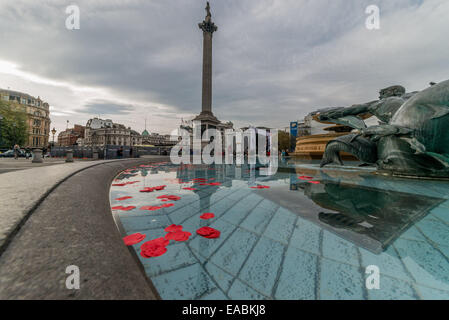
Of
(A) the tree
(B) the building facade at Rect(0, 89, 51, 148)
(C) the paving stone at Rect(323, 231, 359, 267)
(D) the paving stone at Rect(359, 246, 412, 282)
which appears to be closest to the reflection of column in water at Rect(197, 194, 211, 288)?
(C) the paving stone at Rect(323, 231, 359, 267)

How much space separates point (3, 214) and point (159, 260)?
59.9 inches

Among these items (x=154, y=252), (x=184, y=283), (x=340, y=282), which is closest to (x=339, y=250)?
(x=340, y=282)

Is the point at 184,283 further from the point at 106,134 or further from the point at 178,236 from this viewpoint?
the point at 106,134

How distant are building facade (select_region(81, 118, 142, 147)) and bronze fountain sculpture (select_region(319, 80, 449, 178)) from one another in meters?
95.3

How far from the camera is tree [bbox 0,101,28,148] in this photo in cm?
2725

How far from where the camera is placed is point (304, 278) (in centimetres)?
120

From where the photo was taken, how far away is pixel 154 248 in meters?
1.60

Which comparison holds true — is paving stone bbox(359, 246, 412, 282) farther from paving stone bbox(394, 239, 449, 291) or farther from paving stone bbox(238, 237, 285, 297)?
paving stone bbox(238, 237, 285, 297)

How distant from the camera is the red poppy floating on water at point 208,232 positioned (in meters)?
1.84

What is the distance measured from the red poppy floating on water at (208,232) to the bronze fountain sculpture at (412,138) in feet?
21.6
